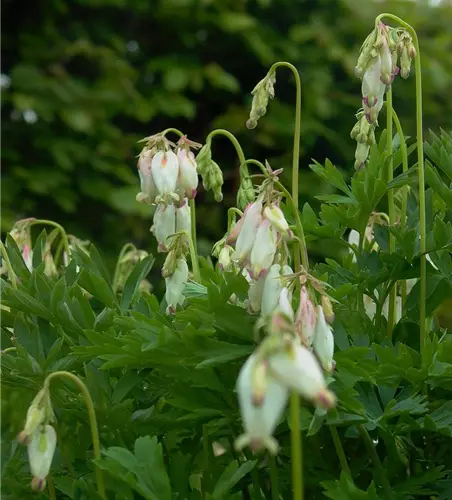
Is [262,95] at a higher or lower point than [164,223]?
higher

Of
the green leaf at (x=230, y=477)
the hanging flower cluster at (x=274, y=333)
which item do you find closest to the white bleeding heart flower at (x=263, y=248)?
the hanging flower cluster at (x=274, y=333)

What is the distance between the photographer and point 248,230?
0.97 metres

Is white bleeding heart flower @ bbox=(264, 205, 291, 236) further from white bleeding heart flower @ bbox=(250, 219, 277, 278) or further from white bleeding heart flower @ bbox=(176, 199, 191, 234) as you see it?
white bleeding heart flower @ bbox=(176, 199, 191, 234)

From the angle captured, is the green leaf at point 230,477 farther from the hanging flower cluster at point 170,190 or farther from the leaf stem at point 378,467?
the hanging flower cluster at point 170,190

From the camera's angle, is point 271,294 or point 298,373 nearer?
point 298,373

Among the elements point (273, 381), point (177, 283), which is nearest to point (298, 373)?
point (273, 381)

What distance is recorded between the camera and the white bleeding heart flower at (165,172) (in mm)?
1232

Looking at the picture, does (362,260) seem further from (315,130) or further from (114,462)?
(315,130)

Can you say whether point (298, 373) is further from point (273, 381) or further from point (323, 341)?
point (323, 341)

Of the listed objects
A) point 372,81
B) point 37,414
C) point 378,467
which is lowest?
point 378,467

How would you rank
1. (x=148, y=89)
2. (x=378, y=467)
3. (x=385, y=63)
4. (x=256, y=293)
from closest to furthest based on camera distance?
(x=256, y=293) < (x=378, y=467) < (x=385, y=63) < (x=148, y=89)

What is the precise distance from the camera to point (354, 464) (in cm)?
117

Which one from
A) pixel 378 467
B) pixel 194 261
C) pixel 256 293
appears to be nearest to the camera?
pixel 256 293

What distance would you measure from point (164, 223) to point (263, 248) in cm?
40
